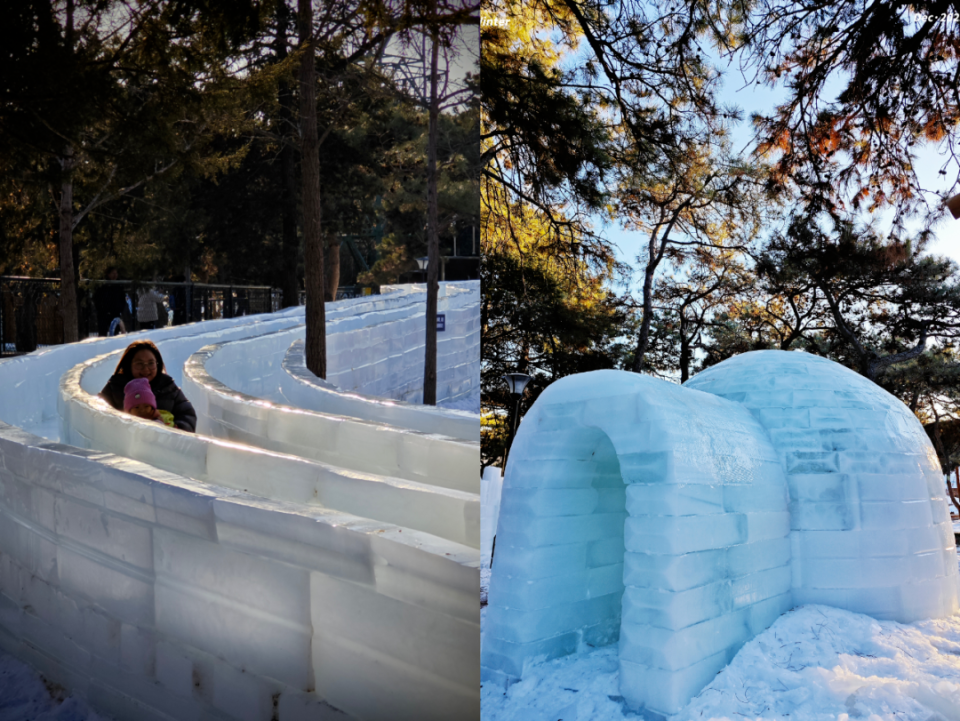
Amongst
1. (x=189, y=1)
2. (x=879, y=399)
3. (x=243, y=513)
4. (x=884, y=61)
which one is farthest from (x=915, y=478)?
(x=189, y=1)

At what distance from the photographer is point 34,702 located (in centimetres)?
172

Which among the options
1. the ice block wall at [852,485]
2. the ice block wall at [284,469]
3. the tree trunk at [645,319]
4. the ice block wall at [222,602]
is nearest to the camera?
the ice block wall at [222,602]

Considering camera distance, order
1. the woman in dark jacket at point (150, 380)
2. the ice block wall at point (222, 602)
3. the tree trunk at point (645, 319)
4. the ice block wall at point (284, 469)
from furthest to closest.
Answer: the woman in dark jacket at point (150, 380) < the tree trunk at point (645, 319) < the ice block wall at point (284, 469) < the ice block wall at point (222, 602)

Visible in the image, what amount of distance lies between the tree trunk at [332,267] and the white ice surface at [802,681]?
3.15 ft

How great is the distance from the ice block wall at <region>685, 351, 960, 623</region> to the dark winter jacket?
8.40 feet

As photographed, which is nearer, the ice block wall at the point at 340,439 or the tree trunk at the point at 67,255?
the tree trunk at the point at 67,255

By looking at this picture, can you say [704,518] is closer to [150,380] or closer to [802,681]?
[802,681]

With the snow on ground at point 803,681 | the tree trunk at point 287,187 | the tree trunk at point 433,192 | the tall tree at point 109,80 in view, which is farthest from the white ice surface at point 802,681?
the tall tree at point 109,80

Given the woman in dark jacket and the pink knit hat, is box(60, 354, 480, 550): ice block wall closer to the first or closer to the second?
the woman in dark jacket

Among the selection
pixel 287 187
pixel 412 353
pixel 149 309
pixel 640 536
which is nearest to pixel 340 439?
pixel 412 353

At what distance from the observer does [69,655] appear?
1.73 m

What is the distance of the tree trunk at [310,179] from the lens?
1644 millimetres

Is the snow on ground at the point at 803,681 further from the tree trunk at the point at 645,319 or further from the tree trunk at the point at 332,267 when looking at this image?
the tree trunk at the point at 332,267

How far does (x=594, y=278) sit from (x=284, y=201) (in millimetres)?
748
